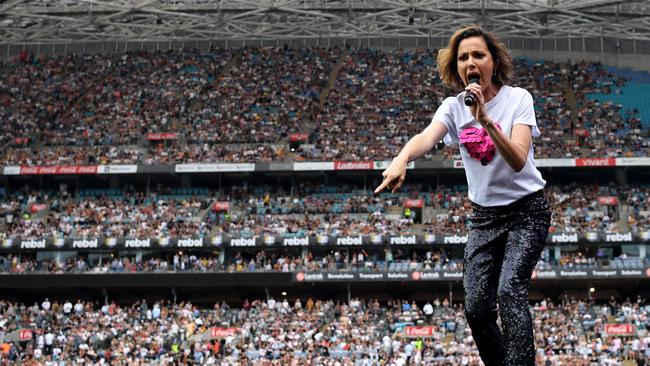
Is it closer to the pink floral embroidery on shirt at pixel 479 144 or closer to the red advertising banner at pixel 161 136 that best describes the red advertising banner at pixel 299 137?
the red advertising banner at pixel 161 136

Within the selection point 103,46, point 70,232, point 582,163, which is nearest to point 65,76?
point 103,46

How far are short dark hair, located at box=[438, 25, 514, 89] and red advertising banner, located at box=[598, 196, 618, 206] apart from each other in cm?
4138

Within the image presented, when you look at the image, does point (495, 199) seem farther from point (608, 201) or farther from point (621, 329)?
point (608, 201)

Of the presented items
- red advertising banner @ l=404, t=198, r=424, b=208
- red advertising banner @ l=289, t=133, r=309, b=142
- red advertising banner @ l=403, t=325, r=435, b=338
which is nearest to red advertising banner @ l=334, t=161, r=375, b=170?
red advertising banner @ l=404, t=198, r=424, b=208

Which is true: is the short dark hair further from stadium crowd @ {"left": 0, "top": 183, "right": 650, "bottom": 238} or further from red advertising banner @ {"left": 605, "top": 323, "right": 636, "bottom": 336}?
stadium crowd @ {"left": 0, "top": 183, "right": 650, "bottom": 238}

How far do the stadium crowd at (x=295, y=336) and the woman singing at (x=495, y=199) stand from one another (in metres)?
24.3

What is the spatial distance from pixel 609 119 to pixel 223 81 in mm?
24710

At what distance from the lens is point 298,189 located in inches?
1906

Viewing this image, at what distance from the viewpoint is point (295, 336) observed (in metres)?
33.3

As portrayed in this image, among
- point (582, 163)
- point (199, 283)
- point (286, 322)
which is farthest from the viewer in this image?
point (582, 163)

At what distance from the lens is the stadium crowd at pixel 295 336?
1189 inches

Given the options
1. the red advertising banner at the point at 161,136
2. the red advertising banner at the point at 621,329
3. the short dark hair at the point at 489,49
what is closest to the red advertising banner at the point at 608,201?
the red advertising banner at the point at 621,329

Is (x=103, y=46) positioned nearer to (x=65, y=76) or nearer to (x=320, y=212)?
(x=65, y=76)

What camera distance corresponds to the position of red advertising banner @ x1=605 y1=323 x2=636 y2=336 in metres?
32.2
